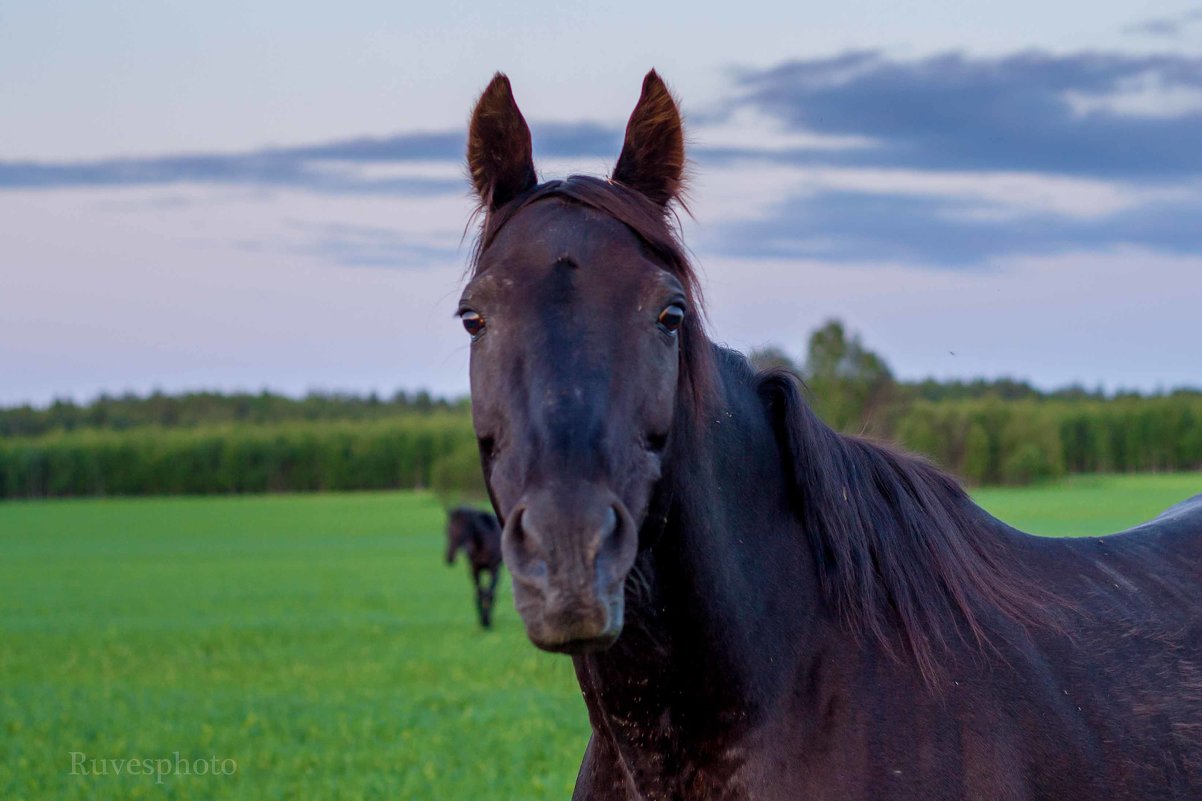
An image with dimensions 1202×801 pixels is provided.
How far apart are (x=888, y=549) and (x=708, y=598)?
687 mm

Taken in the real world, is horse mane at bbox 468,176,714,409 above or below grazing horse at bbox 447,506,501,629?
above

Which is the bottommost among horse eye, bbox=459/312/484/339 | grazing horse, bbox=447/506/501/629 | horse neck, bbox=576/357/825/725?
grazing horse, bbox=447/506/501/629

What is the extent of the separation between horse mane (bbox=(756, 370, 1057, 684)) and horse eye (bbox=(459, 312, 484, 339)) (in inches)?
37.9

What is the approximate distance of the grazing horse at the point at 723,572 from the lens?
268cm

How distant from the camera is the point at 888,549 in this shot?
3.46 meters

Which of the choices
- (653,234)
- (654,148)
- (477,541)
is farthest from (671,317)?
(477,541)

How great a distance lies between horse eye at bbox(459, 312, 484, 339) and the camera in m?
2.97

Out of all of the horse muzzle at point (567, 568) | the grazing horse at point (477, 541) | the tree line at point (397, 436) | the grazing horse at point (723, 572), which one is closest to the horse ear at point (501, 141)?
the grazing horse at point (723, 572)

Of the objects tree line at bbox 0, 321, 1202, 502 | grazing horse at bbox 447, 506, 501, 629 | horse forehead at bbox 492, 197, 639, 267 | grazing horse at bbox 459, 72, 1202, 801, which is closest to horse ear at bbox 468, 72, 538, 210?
grazing horse at bbox 459, 72, 1202, 801

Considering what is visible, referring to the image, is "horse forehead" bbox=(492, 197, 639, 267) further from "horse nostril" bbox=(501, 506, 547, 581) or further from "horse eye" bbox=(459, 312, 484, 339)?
"horse nostril" bbox=(501, 506, 547, 581)

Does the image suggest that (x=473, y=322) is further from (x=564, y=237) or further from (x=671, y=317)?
(x=671, y=317)

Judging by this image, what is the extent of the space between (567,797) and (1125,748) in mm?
6337

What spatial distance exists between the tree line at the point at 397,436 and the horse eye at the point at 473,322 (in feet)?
132

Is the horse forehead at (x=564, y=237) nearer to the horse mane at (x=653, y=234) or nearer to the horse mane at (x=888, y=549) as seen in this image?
the horse mane at (x=653, y=234)
